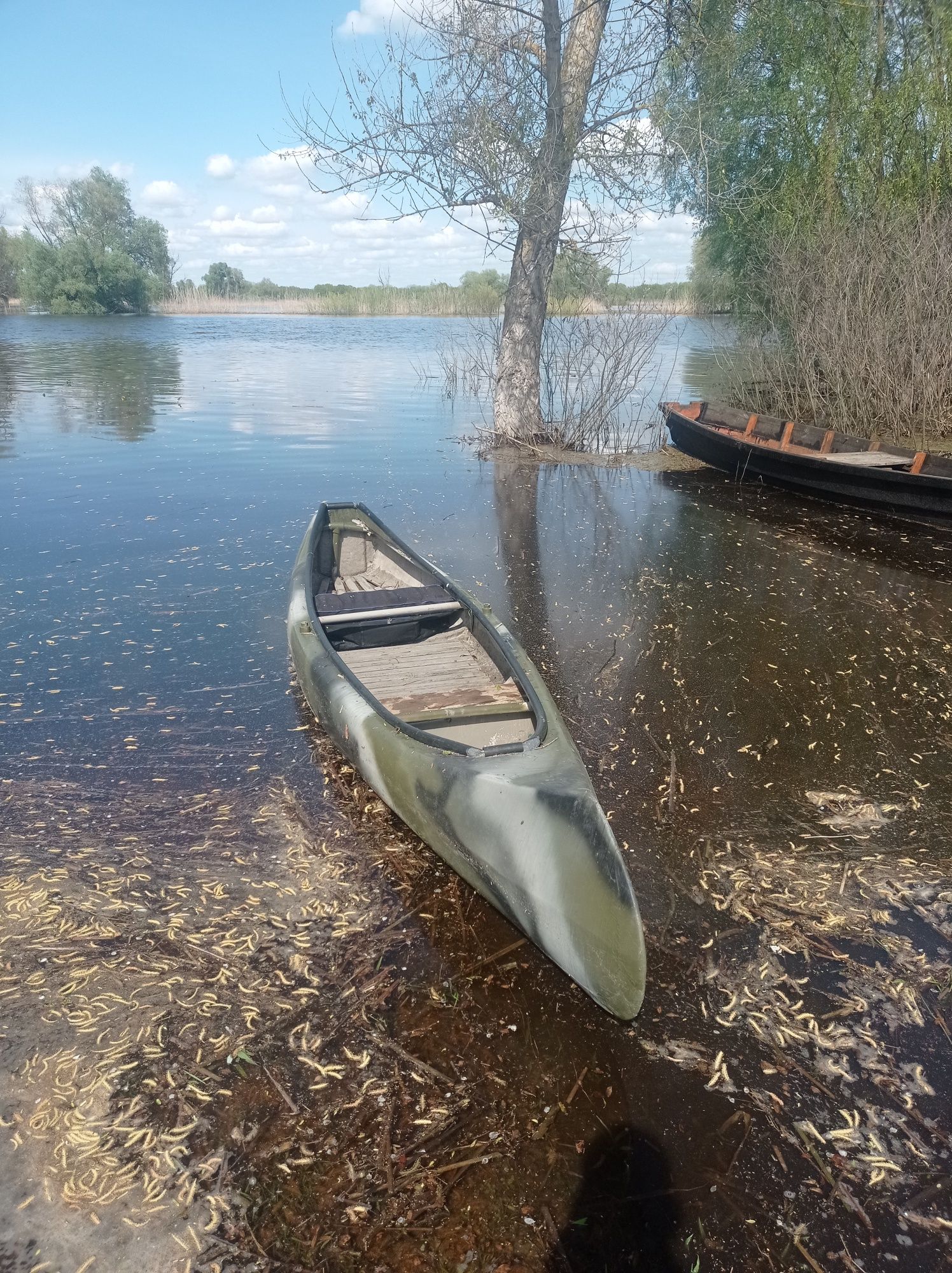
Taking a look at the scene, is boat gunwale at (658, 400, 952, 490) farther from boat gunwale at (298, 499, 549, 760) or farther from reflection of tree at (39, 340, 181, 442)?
reflection of tree at (39, 340, 181, 442)

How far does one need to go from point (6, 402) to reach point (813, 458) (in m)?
17.9

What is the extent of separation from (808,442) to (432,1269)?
41.5ft

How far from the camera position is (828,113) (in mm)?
16391

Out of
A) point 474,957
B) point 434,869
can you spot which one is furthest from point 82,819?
point 474,957

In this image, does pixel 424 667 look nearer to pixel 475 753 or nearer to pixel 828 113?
pixel 475 753

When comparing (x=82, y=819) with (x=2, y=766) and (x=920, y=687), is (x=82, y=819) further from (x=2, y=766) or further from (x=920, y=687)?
(x=920, y=687)

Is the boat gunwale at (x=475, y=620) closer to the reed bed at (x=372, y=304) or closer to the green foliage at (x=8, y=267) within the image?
the reed bed at (x=372, y=304)

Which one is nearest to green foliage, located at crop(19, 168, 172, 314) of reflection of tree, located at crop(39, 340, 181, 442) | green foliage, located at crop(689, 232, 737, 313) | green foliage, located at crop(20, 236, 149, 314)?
green foliage, located at crop(20, 236, 149, 314)

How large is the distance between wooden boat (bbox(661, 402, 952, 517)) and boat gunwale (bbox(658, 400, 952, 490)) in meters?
0.01

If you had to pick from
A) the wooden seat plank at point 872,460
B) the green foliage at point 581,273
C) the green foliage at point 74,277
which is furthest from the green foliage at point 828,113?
the green foliage at point 74,277

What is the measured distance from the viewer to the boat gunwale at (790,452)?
10133 mm

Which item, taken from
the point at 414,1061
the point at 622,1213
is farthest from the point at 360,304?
the point at 622,1213

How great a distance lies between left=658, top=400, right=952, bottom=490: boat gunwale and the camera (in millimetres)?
10133

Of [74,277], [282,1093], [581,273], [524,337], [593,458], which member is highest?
[74,277]
